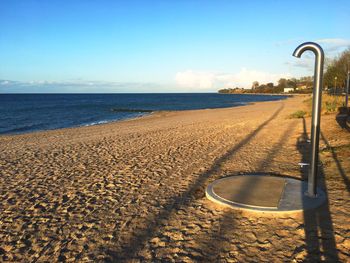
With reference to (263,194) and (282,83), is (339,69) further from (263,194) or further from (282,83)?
(282,83)

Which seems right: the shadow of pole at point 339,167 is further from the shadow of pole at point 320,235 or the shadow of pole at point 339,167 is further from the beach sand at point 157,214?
the shadow of pole at point 320,235

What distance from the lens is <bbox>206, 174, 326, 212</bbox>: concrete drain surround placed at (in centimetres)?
432

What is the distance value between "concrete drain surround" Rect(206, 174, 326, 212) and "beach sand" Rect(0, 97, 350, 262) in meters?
0.15

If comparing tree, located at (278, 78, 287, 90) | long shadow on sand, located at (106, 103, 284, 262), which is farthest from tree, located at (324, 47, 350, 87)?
tree, located at (278, 78, 287, 90)

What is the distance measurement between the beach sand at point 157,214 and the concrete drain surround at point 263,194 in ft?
0.49

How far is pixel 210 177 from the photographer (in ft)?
20.8

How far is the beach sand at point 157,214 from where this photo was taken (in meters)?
3.40

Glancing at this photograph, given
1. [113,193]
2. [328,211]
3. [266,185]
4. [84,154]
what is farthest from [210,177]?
[84,154]

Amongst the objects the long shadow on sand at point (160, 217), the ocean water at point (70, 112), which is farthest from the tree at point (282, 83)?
the long shadow on sand at point (160, 217)

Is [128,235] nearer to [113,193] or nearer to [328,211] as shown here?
Result: [113,193]

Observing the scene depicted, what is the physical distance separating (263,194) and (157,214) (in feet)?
5.77

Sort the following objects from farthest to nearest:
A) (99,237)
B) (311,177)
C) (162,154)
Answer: (162,154), (311,177), (99,237)

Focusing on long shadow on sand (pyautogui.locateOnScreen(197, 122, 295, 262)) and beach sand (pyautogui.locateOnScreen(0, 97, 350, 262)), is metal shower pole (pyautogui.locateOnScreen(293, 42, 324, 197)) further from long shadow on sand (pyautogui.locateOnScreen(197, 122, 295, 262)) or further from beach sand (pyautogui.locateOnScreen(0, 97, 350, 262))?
long shadow on sand (pyautogui.locateOnScreen(197, 122, 295, 262))

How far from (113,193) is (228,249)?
2.80 meters
